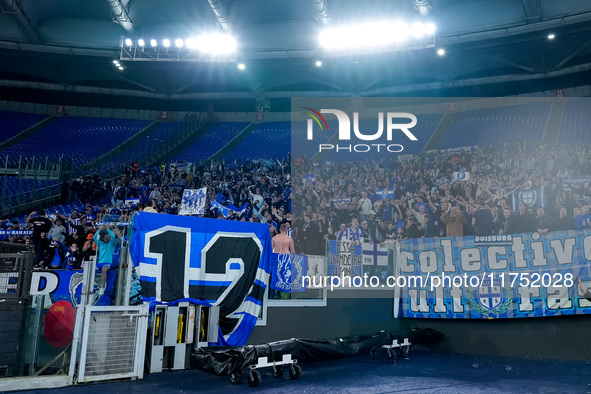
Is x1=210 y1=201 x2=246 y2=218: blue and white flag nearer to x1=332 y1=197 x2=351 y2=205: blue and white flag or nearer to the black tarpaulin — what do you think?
x1=332 y1=197 x2=351 y2=205: blue and white flag

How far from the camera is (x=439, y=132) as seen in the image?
22781 millimetres

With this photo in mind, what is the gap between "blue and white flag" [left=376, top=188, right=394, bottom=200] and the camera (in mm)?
15625

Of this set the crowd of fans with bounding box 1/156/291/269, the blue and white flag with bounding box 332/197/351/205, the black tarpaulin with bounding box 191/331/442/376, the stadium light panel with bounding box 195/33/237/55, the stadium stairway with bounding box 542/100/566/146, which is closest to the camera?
the black tarpaulin with bounding box 191/331/442/376

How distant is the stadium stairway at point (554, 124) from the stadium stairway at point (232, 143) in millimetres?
14367

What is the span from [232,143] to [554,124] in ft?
49.9

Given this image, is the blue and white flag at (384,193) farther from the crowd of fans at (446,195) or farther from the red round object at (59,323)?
the red round object at (59,323)

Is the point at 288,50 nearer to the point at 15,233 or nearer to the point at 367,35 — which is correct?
the point at 367,35

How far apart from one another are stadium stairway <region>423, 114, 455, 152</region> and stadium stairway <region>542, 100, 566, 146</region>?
434 cm

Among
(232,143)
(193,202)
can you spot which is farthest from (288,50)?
(193,202)

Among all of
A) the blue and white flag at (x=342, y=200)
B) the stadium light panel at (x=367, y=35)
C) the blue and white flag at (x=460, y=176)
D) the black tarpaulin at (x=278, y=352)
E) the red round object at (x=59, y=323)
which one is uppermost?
the stadium light panel at (x=367, y=35)

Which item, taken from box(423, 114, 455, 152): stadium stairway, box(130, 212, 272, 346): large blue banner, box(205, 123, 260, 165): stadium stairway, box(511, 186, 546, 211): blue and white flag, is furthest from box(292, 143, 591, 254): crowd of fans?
box(205, 123, 260, 165): stadium stairway

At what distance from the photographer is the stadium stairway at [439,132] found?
70.9ft

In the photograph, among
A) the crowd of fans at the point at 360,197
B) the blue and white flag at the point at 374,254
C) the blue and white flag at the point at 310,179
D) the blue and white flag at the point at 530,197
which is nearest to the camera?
the blue and white flag at the point at 374,254

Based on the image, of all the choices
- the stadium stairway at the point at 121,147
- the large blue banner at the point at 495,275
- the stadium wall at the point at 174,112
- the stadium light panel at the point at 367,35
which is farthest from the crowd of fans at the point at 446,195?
the stadium stairway at the point at 121,147
